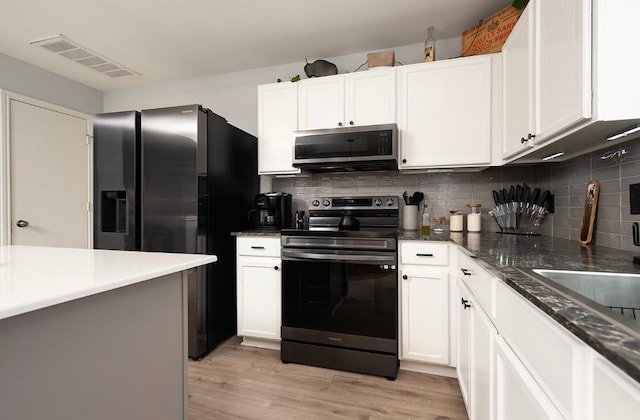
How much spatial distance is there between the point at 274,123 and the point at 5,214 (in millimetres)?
2592

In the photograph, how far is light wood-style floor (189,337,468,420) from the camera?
1.62m

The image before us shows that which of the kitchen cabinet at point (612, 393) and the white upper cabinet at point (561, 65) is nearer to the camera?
the kitchen cabinet at point (612, 393)

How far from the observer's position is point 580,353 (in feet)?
1.77

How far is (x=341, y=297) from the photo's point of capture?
204 centimetres

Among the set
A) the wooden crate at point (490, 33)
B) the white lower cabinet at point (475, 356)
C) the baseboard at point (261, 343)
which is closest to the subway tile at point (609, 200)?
the white lower cabinet at point (475, 356)

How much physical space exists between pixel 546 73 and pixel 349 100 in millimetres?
1328

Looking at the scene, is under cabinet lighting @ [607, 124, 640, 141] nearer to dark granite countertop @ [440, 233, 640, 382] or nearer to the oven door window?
dark granite countertop @ [440, 233, 640, 382]

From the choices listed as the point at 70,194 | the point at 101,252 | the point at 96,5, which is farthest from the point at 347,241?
the point at 70,194

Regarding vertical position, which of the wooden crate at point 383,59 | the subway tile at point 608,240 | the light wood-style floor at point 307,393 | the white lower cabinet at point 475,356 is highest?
the wooden crate at point 383,59

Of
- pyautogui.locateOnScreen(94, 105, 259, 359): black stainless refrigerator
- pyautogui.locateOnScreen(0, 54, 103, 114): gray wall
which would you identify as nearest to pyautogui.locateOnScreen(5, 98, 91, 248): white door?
pyautogui.locateOnScreen(0, 54, 103, 114): gray wall

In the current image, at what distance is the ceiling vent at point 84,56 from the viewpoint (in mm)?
2555

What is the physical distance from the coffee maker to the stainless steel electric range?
0.44m

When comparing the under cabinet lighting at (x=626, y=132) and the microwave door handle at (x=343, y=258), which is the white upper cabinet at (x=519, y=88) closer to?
the under cabinet lighting at (x=626, y=132)

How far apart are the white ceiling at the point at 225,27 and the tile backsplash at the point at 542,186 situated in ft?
3.79
